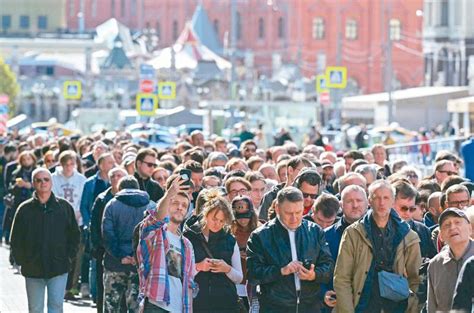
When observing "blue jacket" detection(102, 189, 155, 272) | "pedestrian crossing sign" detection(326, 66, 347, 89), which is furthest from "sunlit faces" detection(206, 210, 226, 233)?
"pedestrian crossing sign" detection(326, 66, 347, 89)

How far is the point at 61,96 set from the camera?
115 meters

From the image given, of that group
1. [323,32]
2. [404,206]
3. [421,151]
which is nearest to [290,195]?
[404,206]

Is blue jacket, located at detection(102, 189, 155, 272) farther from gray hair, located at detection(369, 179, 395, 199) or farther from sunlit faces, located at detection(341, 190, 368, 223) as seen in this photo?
gray hair, located at detection(369, 179, 395, 199)

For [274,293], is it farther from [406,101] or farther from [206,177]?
[406,101]

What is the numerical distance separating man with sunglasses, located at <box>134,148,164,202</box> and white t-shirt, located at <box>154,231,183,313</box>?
4.85 metres

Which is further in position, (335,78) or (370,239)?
(335,78)

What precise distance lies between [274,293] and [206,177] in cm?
480

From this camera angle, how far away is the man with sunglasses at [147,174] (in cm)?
1889

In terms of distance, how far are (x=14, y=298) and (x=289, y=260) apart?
800 centimetres

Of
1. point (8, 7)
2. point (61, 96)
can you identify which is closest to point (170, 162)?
point (61, 96)

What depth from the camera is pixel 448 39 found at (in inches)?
3836

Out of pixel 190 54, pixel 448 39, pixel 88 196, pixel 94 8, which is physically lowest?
pixel 88 196

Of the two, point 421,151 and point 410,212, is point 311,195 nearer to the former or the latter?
point 410,212

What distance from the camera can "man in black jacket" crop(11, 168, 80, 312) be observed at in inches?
666
